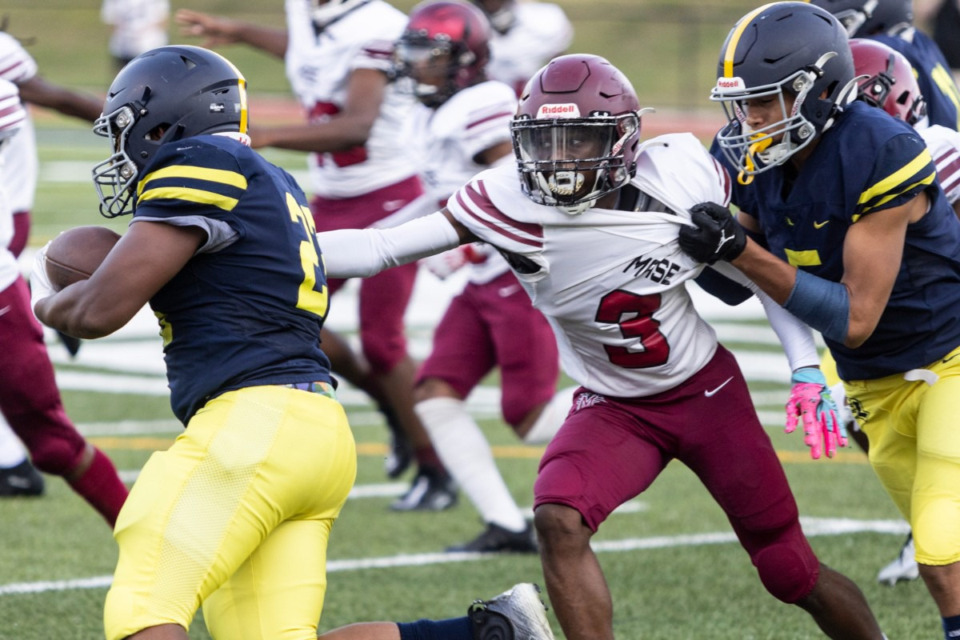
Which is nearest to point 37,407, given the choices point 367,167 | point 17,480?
point 17,480

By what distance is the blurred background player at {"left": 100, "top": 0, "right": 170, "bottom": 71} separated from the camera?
2269cm

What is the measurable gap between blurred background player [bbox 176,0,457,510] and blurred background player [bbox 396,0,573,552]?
2.03 feet

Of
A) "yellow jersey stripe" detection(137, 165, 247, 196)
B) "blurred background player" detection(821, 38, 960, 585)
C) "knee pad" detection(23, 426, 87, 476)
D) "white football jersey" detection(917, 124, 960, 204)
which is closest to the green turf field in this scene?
"knee pad" detection(23, 426, 87, 476)

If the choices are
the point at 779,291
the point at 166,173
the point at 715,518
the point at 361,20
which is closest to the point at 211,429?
the point at 166,173

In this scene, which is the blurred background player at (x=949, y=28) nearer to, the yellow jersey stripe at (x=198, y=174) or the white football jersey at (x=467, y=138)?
the white football jersey at (x=467, y=138)

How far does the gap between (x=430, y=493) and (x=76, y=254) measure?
10.7 feet

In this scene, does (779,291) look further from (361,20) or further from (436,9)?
(361,20)

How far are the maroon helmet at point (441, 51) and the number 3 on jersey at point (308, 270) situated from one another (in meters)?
2.64

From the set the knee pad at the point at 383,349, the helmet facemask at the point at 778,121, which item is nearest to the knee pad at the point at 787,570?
the helmet facemask at the point at 778,121

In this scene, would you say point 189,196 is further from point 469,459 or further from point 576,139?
point 469,459

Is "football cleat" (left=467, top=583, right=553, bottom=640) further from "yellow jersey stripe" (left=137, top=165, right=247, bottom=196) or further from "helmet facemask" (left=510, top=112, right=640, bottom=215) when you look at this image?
"yellow jersey stripe" (left=137, top=165, right=247, bottom=196)

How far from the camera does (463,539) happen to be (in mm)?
5688

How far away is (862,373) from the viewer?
3955 millimetres

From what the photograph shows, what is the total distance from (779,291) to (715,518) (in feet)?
8.25
